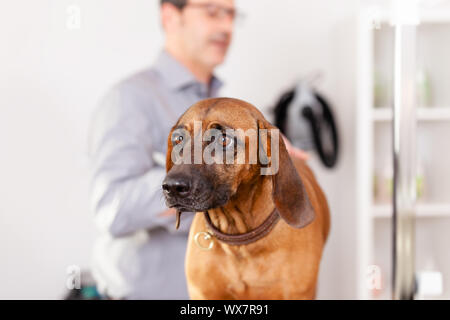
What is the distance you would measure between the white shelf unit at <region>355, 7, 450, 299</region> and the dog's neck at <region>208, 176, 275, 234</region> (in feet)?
4.67

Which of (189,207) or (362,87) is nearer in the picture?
(189,207)

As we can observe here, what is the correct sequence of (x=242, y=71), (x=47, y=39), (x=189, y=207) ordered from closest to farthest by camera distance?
(x=189, y=207) → (x=47, y=39) → (x=242, y=71)

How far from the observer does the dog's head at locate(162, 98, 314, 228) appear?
13.9 inches

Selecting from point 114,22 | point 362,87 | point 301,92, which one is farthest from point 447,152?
point 114,22

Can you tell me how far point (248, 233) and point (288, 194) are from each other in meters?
0.05

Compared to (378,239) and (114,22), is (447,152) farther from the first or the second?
(114,22)

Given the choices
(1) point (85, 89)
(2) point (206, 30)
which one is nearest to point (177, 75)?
(2) point (206, 30)

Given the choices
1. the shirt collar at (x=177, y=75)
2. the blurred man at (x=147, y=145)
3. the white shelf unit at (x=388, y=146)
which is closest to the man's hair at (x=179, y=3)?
the blurred man at (x=147, y=145)

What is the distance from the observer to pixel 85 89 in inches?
69.1

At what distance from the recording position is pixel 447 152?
1.84 metres

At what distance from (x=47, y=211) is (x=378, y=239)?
4.28ft

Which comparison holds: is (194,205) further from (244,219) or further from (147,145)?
(147,145)

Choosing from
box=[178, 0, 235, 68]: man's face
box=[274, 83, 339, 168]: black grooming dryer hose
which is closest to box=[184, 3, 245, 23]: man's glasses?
box=[178, 0, 235, 68]: man's face

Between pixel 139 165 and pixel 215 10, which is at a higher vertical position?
pixel 215 10
